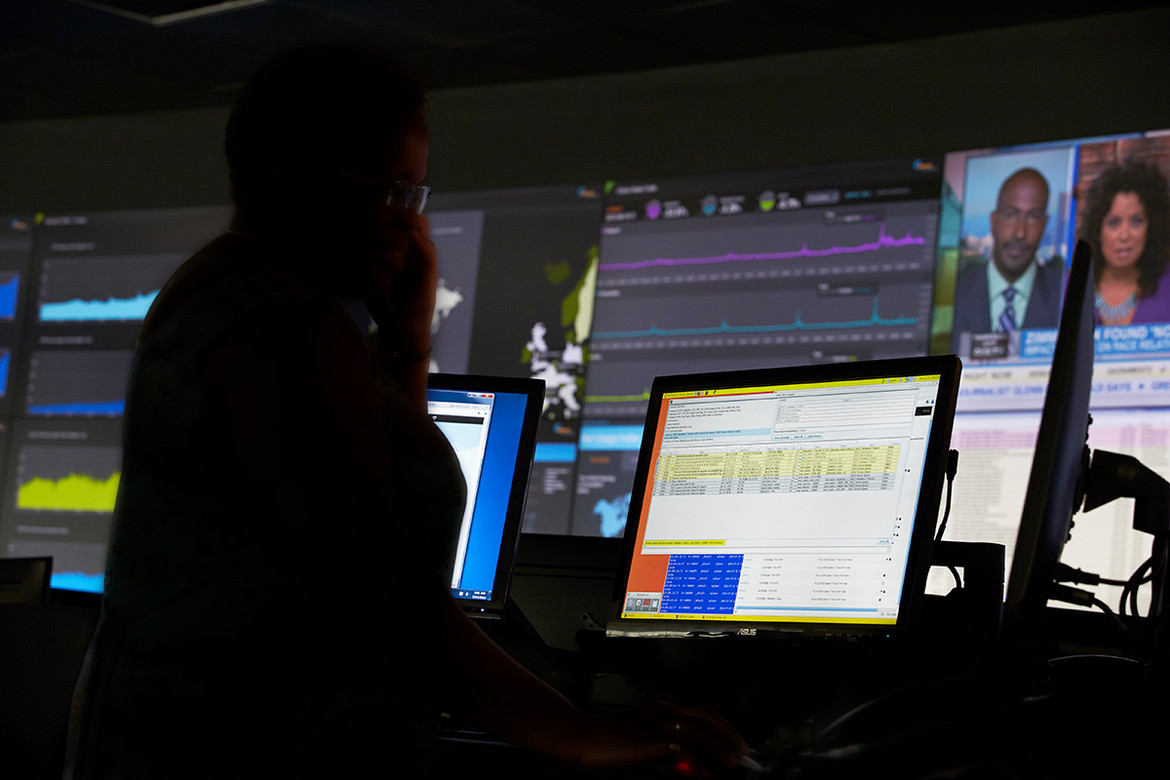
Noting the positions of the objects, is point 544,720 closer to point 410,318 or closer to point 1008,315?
point 410,318

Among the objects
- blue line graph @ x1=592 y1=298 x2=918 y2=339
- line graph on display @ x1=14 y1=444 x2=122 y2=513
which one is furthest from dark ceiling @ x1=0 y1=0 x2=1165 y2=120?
line graph on display @ x1=14 y1=444 x2=122 y2=513

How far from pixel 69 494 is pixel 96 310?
0.77 m

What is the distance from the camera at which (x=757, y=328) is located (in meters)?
4.02

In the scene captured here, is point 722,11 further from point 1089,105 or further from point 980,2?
point 1089,105

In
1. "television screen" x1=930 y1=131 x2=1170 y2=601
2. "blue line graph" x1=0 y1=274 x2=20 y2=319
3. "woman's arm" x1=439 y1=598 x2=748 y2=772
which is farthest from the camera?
"blue line graph" x1=0 y1=274 x2=20 y2=319

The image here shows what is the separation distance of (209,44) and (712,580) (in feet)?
12.0

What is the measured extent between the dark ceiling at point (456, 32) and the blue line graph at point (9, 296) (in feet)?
2.81

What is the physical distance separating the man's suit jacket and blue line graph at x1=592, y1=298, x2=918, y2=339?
6.0 inches

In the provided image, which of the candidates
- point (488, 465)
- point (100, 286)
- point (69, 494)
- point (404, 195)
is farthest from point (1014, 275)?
point (69, 494)

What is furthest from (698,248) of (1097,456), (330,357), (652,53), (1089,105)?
(330,357)

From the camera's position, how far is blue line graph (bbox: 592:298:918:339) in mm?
3801

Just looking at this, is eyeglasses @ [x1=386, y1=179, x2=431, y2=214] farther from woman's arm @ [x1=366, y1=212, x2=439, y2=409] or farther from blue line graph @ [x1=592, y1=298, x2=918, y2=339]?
blue line graph @ [x1=592, y1=298, x2=918, y2=339]

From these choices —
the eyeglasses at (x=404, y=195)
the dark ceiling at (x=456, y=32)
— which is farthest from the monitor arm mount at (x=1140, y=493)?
the dark ceiling at (x=456, y=32)

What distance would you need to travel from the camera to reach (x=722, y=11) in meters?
3.88
